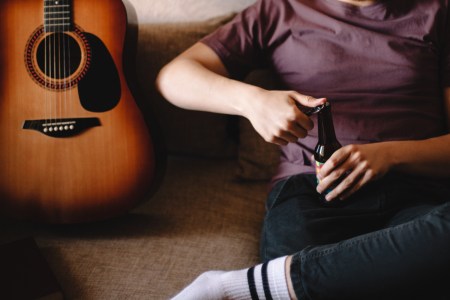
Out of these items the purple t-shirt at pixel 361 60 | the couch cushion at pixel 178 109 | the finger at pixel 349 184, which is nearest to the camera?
the finger at pixel 349 184

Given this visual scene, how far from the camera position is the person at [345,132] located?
0.82 meters

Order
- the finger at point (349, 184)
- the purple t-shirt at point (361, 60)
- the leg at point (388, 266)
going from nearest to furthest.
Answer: the leg at point (388, 266)
the finger at point (349, 184)
the purple t-shirt at point (361, 60)

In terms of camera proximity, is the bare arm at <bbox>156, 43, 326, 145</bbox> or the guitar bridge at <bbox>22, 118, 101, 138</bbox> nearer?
the bare arm at <bbox>156, 43, 326, 145</bbox>

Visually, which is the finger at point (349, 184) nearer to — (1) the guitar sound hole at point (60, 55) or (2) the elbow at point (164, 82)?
(2) the elbow at point (164, 82)

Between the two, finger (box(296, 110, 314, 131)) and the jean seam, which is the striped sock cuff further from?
finger (box(296, 110, 314, 131))

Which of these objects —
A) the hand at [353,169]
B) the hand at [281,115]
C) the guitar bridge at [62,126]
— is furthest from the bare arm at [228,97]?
the guitar bridge at [62,126]

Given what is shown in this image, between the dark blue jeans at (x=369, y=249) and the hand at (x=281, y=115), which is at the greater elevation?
the hand at (x=281, y=115)

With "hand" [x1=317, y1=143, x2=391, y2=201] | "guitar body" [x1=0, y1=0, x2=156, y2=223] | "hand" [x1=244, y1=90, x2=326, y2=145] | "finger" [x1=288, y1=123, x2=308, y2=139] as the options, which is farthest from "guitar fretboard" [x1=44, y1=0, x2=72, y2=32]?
"hand" [x1=317, y1=143, x2=391, y2=201]

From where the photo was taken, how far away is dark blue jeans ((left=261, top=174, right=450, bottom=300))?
31.4 inches

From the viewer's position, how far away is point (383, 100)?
1141mm

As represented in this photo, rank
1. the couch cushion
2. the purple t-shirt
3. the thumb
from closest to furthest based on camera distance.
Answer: the thumb → the purple t-shirt → the couch cushion

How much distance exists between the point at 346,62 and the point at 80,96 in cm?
70

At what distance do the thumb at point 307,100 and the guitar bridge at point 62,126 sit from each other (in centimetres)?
52

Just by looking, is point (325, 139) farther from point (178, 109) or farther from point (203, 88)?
point (178, 109)
